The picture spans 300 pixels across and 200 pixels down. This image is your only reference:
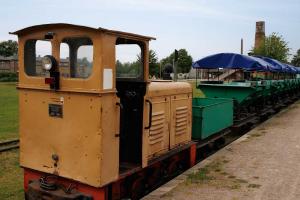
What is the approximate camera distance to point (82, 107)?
16.0 ft

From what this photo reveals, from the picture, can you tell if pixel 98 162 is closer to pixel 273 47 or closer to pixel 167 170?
pixel 167 170

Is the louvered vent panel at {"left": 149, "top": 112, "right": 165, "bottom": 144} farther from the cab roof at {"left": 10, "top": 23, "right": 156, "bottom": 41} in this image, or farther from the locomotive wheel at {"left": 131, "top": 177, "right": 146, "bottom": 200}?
the cab roof at {"left": 10, "top": 23, "right": 156, "bottom": 41}

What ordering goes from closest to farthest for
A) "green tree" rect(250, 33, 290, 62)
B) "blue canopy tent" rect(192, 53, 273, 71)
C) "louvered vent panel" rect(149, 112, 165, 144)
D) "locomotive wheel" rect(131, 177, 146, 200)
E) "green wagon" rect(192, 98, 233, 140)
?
"locomotive wheel" rect(131, 177, 146, 200)
"louvered vent panel" rect(149, 112, 165, 144)
"green wagon" rect(192, 98, 233, 140)
"blue canopy tent" rect(192, 53, 273, 71)
"green tree" rect(250, 33, 290, 62)

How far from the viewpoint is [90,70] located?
4.89m

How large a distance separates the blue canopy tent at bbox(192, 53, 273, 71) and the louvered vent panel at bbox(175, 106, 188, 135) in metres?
8.05

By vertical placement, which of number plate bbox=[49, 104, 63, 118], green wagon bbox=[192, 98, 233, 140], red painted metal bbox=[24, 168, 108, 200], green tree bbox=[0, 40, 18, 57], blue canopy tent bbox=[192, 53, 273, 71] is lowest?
red painted metal bbox=[24, 168, 108, 200]

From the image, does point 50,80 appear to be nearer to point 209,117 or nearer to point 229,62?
point 209,117

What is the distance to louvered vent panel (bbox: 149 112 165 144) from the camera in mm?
6301

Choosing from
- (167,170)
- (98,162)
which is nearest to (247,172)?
(167,170)

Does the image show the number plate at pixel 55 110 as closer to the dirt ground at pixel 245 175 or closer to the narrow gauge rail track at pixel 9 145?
the dirt ground at pixel 245 175

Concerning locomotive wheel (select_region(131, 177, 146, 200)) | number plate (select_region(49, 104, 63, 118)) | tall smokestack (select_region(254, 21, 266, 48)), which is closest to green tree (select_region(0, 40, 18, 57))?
tall smokestack (select_region(254, 21, 266, 48))

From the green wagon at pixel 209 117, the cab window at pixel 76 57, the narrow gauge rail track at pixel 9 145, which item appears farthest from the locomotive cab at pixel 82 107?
the narrow gauge rail track at pixel 9 145

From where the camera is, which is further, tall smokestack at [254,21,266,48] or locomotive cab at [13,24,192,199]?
tall smokestack at [254,21,266,48]

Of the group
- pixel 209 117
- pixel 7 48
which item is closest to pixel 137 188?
pixel 209 117
